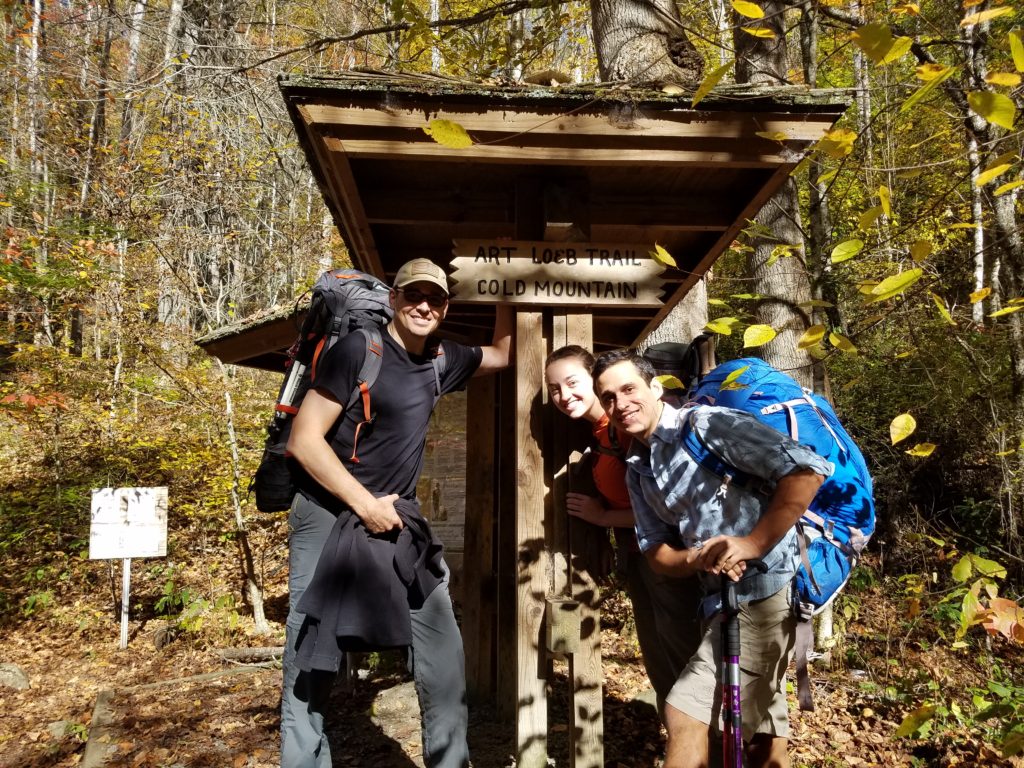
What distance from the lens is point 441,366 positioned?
2777 millimetres

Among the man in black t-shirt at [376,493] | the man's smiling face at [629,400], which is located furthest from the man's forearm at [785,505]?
the man in black t-shirt at [376,493]

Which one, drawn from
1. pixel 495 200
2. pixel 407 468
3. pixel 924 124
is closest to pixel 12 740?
Result: pixel 407 468

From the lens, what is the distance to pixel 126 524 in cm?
680

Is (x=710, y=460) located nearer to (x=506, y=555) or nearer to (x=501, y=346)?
(x=501, y=346)

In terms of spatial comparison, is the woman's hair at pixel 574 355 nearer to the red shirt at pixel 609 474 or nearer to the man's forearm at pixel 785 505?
the red shirt at pixel 609 474

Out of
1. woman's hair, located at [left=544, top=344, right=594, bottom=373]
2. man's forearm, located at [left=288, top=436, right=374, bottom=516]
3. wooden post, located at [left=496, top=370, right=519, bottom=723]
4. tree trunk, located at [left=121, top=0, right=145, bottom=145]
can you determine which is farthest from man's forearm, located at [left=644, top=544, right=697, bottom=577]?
tree trunk, located at [left=121, top=0, right=145, bottom=145]

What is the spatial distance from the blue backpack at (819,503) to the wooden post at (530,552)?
2.88 ft

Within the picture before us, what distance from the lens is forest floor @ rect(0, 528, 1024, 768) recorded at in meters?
4.05

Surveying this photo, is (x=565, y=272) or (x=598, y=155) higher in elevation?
(x=598, y=155)

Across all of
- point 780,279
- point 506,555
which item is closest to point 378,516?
point 506,555

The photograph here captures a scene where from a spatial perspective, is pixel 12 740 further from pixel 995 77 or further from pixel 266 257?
pixel 266 257

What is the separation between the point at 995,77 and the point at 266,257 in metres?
11.3

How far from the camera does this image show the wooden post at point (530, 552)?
2.79 metres

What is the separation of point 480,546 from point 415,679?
2097 millimetres
